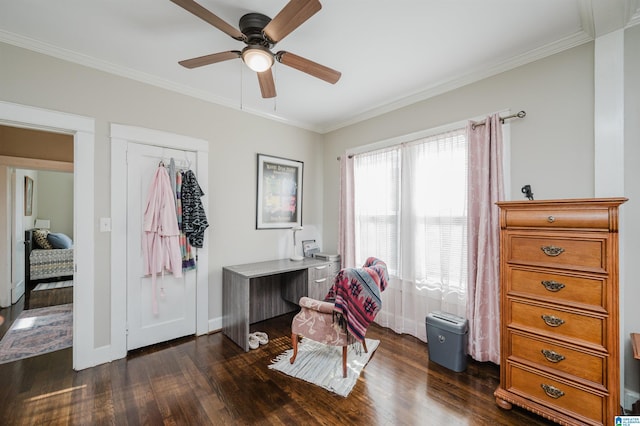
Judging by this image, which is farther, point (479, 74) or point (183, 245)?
point (183, 245)

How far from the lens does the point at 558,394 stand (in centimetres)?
166

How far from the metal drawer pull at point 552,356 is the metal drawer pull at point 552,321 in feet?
0.55

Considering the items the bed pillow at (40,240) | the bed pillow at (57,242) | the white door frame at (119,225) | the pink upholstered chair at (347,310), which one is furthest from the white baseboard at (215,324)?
the bed pillow at (40,240)

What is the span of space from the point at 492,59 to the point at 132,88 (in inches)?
134

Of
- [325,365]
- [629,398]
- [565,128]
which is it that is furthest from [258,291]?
[565,128]

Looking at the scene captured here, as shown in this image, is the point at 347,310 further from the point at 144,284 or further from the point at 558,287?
the point at 144,284

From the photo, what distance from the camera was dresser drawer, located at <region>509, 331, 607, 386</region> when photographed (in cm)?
155

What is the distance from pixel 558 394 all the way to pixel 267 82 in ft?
9.69

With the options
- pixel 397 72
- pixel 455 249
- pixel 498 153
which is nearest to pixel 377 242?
pixel 455 249

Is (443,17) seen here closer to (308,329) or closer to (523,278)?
(523,278)

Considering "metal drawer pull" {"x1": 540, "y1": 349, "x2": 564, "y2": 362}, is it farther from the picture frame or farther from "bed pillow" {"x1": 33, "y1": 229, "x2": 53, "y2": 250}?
"bed pillow" {"x1": 33, "y1": 229, "x2": 53, "y2": 250}

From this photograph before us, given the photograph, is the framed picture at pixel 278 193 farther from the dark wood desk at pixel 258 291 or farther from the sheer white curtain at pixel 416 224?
the sheer white curtain at pixel 416 224

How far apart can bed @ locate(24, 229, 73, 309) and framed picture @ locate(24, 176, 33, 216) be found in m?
0.55

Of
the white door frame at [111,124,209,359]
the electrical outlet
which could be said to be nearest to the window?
the white door frame at [111,124,209,359]
